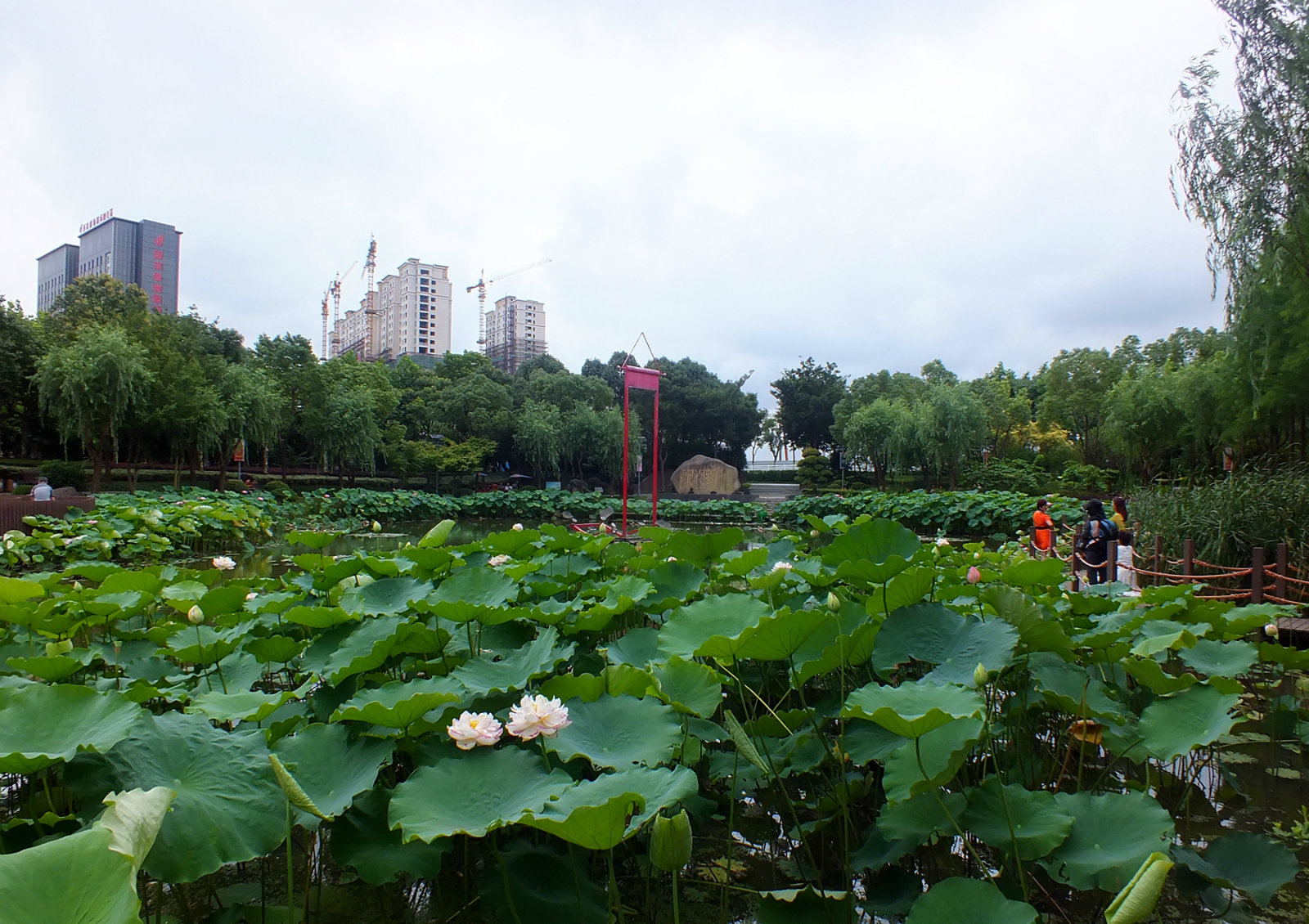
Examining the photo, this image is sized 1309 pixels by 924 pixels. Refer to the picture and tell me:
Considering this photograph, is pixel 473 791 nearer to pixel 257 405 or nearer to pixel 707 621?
pixel 707 621

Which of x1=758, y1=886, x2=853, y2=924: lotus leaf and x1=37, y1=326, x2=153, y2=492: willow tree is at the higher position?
x1=37, y1=326, x2=153, y2=492: willow tree

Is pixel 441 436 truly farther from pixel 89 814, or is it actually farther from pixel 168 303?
pixel 168 303

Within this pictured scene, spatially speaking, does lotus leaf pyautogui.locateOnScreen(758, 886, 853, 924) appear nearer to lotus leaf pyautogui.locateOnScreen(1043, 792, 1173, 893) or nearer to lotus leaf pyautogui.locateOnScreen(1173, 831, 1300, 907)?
lotus leaf pyautogui.locateOnScreen(1043, 792, 1173, 893)

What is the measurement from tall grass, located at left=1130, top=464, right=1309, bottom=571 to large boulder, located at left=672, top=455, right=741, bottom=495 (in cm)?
2116

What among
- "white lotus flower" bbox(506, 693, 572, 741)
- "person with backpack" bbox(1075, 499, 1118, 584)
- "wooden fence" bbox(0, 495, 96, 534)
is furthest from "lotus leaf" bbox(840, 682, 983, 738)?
"wooden fence" bbox(0, 495, 96, 534)

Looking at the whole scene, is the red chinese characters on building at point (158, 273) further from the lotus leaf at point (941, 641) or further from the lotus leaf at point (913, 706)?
the lotus leaf at point (913, 706)

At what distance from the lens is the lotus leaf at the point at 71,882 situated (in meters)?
0.62

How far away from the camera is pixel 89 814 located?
102 centimetres

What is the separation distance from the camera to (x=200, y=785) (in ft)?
3.40

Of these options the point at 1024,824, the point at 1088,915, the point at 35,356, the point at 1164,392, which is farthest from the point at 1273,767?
the point at 35,356

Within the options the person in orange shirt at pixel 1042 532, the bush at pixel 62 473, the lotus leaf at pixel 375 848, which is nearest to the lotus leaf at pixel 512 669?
the lotus leaf at pixel 375 848

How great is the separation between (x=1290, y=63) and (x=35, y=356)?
73.9 ft

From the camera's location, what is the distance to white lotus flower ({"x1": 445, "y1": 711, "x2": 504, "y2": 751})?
1.08 m

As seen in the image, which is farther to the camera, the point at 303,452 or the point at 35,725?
the point at 303,452
